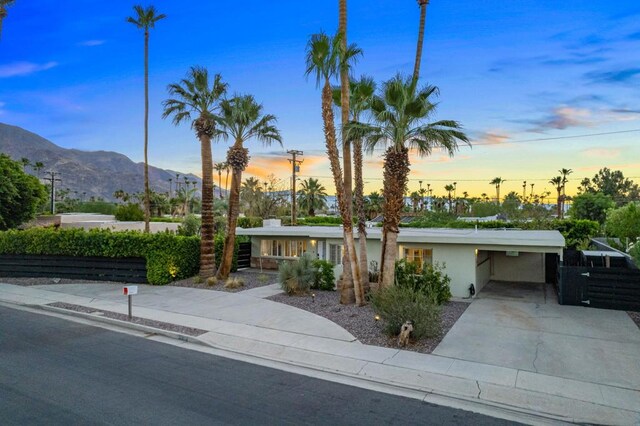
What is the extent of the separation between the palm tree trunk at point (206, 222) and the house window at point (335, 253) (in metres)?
5.84

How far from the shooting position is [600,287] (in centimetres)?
1412

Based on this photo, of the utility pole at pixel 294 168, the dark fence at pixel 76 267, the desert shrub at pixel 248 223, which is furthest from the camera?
the utility pole at pixel 294 168

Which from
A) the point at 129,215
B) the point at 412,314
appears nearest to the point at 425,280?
the point at 412,314

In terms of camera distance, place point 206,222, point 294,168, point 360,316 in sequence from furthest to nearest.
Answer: point 294,168 → point 206,222 → point 360,316

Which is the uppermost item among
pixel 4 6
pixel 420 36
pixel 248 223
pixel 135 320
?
pixel 4 6

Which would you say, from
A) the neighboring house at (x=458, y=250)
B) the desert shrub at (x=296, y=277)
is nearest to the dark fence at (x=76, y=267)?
the neighboring house at (x=458, y=250)

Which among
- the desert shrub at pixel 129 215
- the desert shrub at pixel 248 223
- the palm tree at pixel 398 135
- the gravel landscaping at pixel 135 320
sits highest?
the palm tree at pixel 398 135

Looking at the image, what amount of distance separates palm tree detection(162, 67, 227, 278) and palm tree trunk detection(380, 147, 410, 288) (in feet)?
31.0

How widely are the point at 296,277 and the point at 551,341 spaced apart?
Result: 29.9 ft

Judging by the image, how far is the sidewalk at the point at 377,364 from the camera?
6887 mm

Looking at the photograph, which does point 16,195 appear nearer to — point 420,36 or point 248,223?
point 248,223

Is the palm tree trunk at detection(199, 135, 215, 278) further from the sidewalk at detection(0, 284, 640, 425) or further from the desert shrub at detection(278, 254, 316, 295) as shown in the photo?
the desert shrub at detection(278, 254, 316, 295)

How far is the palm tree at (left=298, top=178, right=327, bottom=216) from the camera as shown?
237ft

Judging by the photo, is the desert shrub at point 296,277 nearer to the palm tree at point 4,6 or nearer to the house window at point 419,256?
the house window at point 419,256
